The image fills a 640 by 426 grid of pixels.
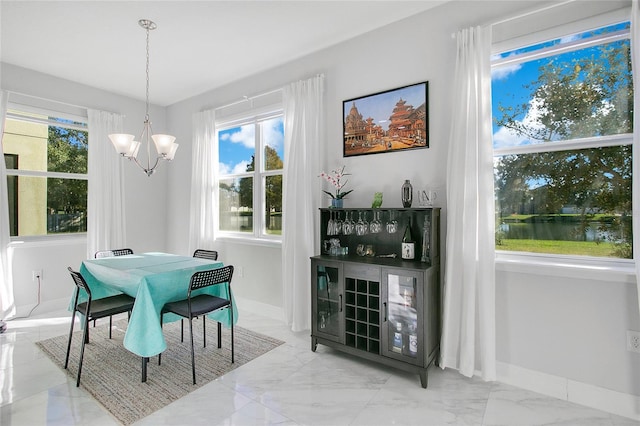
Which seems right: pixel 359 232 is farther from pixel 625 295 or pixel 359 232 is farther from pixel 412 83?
pixel 625 295

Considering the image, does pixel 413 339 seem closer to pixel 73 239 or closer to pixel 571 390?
pixel 571 390

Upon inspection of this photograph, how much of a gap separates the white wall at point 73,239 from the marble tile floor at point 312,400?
61.0 inches

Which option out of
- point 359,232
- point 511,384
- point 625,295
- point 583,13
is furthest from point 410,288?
point 583,13

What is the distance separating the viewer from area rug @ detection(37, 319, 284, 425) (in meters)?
2.27

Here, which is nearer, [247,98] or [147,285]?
[147,285]

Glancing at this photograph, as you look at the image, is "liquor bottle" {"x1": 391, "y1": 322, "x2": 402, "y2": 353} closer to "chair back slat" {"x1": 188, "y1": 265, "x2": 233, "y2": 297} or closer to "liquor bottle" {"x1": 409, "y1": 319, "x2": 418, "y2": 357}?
"liquor bottle" {"x1": 409, "y1": 319, "x2": 418, "y2": 357}

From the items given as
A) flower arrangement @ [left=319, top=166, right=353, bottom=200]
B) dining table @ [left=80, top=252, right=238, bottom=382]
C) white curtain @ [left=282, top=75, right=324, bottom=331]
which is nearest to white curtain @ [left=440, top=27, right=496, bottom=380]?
flower arrangement @ [left=319, top=166, right=353, bottom=200]

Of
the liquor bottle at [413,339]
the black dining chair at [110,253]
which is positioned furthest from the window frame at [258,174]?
the liquor bottle at [413,339]

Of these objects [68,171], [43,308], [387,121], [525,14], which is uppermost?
[525,14]

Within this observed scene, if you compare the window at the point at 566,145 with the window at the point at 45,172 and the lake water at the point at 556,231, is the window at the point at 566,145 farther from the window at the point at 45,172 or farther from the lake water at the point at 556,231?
the window at the point at 45,172

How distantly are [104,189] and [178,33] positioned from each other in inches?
100

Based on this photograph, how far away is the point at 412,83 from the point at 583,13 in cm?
119

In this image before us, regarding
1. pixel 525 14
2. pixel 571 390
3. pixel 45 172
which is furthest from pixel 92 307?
pixel 525 14

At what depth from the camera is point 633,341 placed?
2.07 meters
